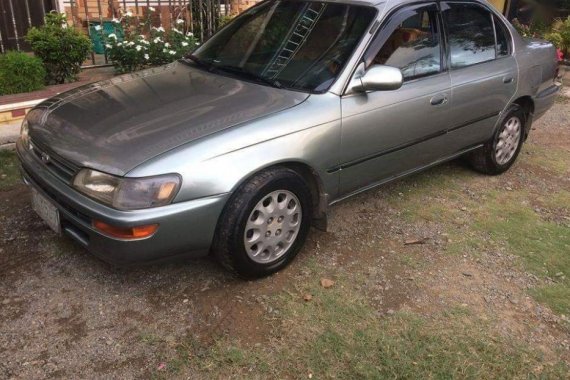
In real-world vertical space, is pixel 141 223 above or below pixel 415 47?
below

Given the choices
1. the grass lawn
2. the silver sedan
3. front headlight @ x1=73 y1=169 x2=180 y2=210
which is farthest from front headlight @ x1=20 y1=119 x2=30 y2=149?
the grass lawn

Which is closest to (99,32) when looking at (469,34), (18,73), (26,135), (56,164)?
(18,73)

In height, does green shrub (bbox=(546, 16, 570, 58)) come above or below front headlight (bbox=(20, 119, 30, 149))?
below

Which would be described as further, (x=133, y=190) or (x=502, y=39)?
(x=502, y=39)

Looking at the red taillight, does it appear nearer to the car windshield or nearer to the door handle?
the car windshield

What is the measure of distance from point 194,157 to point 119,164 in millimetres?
371

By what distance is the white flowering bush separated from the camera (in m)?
5.96

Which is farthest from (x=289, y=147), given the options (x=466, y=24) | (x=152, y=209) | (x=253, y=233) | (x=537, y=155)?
(x=537, y=155)

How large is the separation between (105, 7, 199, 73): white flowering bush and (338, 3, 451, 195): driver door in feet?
9.71

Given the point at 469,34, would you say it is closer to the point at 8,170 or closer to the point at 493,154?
the point at 493,154

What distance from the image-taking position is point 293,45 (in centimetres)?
359

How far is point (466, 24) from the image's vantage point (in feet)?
14.0

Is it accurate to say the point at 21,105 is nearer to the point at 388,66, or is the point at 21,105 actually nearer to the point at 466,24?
the point at 388,66

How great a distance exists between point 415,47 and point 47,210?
2.68 m
